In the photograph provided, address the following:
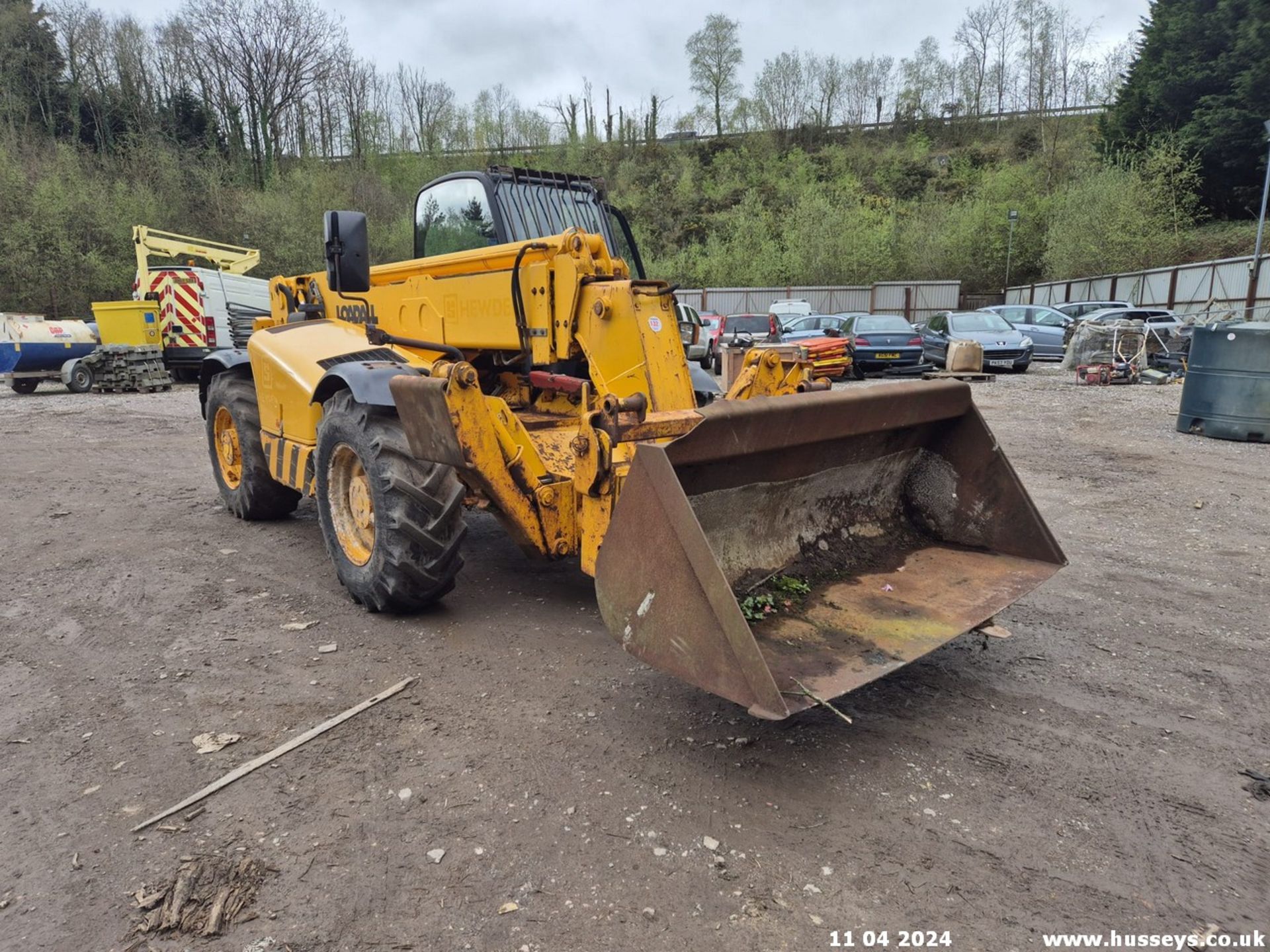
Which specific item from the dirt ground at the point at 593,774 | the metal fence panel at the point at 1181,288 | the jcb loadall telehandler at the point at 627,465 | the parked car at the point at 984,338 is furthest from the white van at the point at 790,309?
the dirt ground at the point at 593,774

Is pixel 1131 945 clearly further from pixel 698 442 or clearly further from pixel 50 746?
pixel 50 746

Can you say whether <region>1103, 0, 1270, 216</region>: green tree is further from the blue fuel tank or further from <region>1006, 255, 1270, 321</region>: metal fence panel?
the blue fuel tank

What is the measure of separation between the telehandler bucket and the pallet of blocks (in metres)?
16.8

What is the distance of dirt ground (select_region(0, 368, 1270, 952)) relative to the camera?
2209mm

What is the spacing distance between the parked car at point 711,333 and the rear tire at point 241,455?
11109 millimetres

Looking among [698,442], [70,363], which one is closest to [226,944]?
[698,442]

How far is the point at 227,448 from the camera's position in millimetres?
6574

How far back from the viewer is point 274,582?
4.93 metres

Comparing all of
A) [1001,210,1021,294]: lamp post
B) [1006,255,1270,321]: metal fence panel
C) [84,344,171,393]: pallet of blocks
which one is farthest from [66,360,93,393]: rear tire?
[1001,210,1021,294]: lamp post

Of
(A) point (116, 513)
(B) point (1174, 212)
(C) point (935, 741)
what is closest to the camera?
(C) point (935, 741)

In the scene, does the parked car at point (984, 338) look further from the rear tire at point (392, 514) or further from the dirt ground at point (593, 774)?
the rear tire at point (392, 514)

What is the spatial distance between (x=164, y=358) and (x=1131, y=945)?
19619 mm

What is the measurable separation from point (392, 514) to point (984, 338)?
1739 centimetres

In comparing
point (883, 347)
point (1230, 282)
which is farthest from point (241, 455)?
point (1230, 282)
